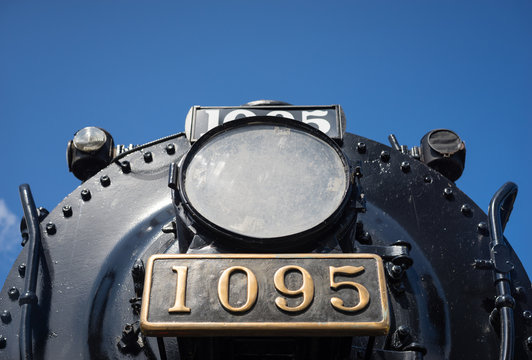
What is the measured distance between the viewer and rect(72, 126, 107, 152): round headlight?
319 centimetres

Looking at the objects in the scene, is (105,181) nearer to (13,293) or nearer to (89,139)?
(89,139)

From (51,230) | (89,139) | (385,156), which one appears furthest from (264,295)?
(89,139)

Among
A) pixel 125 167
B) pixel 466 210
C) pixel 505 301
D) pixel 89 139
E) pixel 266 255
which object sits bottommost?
pixel 505 301

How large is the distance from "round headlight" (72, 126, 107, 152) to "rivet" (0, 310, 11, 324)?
889 mm

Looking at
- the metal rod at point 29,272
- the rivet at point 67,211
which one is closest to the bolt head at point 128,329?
the metal rod at point 29,272

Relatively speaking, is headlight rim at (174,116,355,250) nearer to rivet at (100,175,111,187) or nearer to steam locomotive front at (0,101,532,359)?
steam locomotive front at (0,101,532,359)

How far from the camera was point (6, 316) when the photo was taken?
255 centimetres

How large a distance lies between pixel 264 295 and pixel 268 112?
1.10 m

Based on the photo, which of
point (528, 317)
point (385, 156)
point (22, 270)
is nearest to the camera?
point (528, 317)

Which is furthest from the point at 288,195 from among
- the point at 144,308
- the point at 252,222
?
the point at 144,308

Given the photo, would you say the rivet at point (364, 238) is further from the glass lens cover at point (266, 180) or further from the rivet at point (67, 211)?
the rivet at point (67, 211)

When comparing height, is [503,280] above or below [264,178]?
below

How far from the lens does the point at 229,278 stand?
6.56 feet

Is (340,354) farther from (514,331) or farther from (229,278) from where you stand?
(514,331)
